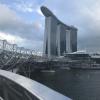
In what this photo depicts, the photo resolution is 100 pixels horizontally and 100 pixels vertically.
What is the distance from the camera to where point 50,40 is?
549 ft

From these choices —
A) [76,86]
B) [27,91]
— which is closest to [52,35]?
[76,86]

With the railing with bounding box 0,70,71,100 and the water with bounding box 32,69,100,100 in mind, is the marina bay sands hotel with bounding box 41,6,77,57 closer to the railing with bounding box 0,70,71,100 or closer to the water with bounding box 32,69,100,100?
the water with bounding box 32,69,100,100

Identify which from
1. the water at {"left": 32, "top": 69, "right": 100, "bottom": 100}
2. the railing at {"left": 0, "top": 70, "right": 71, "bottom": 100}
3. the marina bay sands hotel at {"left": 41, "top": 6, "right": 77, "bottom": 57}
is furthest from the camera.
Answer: the marina bay sands hotel at {"left": 41, "top": 6, "right": 77, "bottom": 57}

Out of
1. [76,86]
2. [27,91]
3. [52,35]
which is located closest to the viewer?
[27,91]

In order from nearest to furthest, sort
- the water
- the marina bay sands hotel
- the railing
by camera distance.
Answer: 1. the railing
2. the water
3. the marina bay sands hotel

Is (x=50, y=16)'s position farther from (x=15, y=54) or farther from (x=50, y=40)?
(x=15, y=54)

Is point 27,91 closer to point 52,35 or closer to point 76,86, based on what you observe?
point 76,86

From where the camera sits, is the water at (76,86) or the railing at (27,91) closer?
the railing at (27,91)

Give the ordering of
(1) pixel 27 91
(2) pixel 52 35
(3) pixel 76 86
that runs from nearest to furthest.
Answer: (1) pixel 27 91 < (3) pixel 76 86 < (2) pixel 52 35

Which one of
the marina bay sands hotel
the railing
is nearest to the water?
the railing

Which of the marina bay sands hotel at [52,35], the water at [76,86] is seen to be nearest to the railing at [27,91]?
the water at [76,86]

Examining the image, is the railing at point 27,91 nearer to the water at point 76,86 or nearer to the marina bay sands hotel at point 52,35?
the water at point 76,86

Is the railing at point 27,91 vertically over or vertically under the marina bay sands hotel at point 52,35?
under

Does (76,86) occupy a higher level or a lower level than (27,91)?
lower
